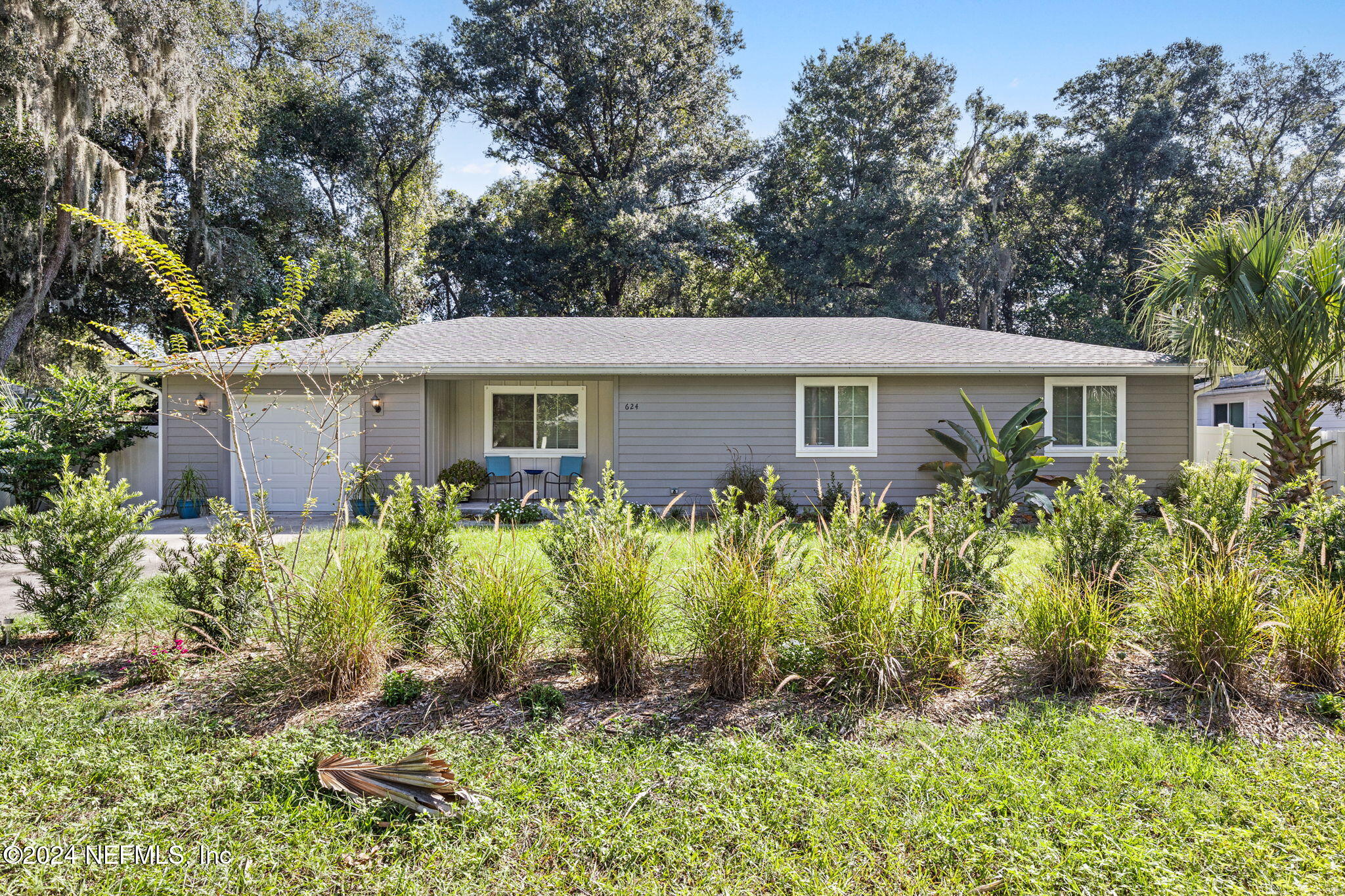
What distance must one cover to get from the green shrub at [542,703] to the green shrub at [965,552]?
1932 millimetres

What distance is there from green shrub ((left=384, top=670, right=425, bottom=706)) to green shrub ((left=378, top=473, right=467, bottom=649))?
0.58 m

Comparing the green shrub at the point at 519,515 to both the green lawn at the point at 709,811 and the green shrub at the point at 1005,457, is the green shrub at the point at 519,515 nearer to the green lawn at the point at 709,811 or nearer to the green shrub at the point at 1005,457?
the green shrub at the point at 1005,457

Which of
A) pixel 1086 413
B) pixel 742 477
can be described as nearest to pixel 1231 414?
pixel 1086 413

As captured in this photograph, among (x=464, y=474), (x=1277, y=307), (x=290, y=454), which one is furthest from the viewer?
(x=464, y=474)

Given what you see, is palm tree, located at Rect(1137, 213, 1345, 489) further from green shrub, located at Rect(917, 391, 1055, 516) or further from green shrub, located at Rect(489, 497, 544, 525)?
green shrub, located at Rect(489, 497, 544, 525)

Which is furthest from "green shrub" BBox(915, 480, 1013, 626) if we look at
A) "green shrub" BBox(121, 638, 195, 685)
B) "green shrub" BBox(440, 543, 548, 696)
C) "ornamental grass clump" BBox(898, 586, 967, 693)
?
"green shrub" BBox(121, 638, 195, 685)

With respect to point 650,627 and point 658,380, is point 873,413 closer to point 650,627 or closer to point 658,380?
point 658,380

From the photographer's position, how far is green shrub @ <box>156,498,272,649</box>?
382 cm

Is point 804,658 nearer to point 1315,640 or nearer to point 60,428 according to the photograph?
point 1315,640

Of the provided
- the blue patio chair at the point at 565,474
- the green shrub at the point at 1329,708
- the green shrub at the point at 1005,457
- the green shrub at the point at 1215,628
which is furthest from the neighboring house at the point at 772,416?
the green shrub at the point at 1329,708

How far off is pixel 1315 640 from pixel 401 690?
14.4ft

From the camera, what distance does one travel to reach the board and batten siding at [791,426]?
10367mm

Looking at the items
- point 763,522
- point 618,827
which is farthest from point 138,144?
point 618,827

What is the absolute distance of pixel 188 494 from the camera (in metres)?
10.0
